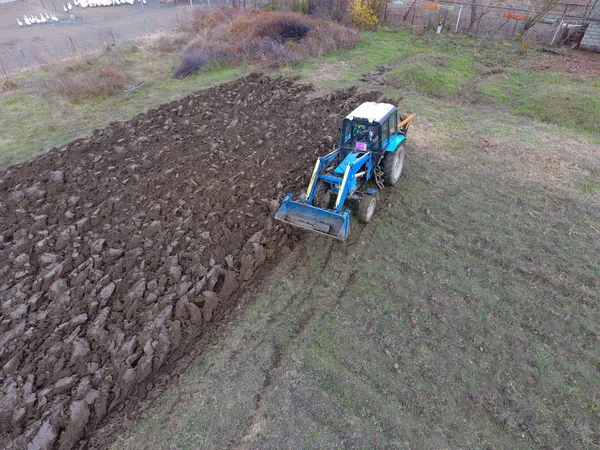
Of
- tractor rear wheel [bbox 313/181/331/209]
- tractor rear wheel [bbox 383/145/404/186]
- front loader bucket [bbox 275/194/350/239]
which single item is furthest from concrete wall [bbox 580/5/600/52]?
front loader bucket [bbox 275/194/350/239]

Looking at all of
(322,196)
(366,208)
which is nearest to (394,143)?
(366,208)

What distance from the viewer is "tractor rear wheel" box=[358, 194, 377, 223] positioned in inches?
285

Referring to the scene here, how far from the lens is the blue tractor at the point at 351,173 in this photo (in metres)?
6.52

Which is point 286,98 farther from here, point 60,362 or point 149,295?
point 60,362

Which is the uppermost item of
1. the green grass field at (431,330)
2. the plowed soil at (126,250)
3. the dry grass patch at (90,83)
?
the dry grass patch at (90,83)

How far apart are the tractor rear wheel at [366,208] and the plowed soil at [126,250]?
1.33 meters

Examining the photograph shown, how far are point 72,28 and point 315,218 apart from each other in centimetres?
2574

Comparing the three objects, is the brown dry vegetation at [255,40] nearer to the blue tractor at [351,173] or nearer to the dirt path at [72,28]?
the dirt path at [72,28]

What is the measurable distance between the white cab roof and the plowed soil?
180 centimetres

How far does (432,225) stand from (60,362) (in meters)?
6.70

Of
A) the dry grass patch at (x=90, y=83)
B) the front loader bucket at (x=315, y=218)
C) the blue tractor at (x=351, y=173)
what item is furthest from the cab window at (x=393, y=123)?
the dry grass patch at (x=90, y=83)

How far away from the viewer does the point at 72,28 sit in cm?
2372

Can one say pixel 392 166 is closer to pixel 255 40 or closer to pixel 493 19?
pixel 255 40

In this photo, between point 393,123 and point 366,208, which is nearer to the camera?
point 366,208
